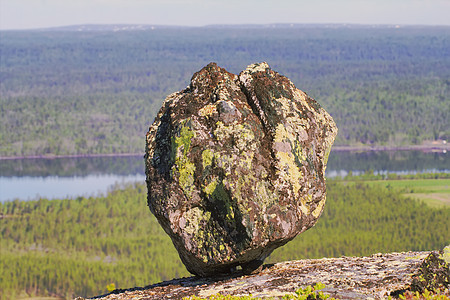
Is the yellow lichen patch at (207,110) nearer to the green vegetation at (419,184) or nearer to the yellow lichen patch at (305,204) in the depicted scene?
the yellow lichen patch at (305,204)

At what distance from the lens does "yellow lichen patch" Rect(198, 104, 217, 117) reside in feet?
65.2

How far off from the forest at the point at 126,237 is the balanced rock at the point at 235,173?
5264 centimetres

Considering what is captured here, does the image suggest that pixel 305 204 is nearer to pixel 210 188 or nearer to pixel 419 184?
pixel 210 188

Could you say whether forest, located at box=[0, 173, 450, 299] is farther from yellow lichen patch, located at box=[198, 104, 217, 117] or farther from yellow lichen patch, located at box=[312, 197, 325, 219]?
yellow lichen patch, located at box=[198, 104, 217, 117]

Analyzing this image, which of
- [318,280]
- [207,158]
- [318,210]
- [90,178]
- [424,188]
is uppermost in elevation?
[207,158]

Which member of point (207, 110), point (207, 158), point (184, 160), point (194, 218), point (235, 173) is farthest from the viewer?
point (207, 110)

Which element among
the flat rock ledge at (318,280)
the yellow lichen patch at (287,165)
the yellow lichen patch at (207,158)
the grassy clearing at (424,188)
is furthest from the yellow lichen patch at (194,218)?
the grassy clearing at (424,188)

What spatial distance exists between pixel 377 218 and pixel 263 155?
90.4 meters

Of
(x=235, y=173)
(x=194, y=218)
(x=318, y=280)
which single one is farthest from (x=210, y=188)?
(x=318, y=280)

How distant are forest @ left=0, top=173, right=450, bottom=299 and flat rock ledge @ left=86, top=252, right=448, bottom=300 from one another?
172 ft

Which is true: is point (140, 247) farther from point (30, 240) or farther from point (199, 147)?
point (199, 147)

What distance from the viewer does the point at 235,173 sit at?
18812 millimetres

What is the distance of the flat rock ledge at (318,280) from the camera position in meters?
16.0

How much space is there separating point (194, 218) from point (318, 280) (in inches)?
146
